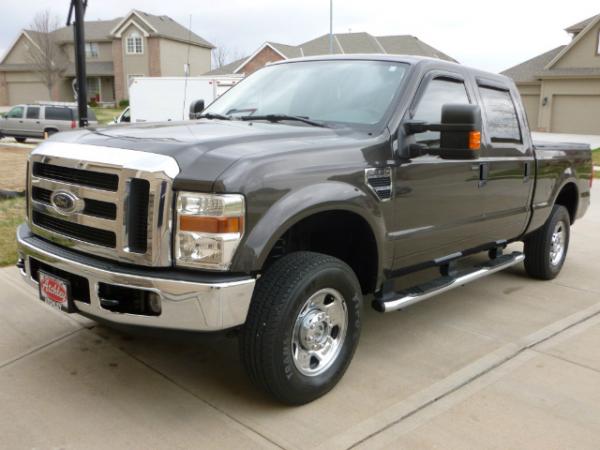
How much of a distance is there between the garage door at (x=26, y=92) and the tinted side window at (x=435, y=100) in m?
53.9

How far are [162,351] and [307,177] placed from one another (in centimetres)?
168

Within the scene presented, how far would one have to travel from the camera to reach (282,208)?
3064 mm

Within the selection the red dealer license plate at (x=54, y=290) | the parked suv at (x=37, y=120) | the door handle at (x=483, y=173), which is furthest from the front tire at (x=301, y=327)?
the parked suv at (x=37, y=120)

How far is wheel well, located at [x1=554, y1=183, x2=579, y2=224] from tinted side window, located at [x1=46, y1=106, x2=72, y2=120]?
2201 centimetres

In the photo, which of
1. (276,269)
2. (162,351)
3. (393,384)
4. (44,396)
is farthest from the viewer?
(162,351)

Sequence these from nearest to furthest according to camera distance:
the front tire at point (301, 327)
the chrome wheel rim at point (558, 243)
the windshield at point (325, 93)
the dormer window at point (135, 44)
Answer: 1. the front tire at point (301, 327)
2. the windshield at point (325, 93)
3. the chrome wheel rim at point (558, 243)
4. the dormer window at point (135, 44)

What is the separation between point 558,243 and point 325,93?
132 inches

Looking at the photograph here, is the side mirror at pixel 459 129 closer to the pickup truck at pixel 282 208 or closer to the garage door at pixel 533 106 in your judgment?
the pickup truck at pixel 282 208

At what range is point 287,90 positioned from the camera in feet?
14.5

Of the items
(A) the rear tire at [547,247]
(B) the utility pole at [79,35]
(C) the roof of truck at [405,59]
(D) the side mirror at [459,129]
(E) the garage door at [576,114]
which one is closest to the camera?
(D) the side mirror at [459,129]

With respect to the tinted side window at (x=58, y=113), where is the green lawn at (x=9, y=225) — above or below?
below

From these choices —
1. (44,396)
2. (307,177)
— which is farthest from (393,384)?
(44,396)

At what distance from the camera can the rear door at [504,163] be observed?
15.6 feet

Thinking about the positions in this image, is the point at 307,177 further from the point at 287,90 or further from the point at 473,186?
the point at 473,186
